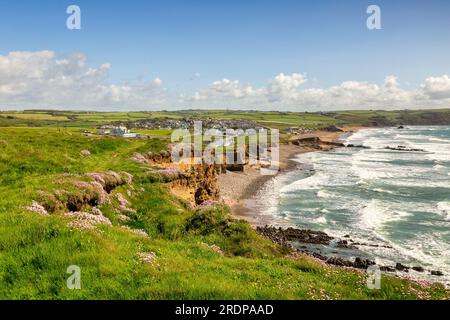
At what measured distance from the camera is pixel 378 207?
51875 mm

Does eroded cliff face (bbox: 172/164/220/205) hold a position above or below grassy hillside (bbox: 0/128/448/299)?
below

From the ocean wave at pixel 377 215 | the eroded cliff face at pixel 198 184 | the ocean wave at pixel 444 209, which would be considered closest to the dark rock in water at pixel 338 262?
the ocean wave at pixel 377 215

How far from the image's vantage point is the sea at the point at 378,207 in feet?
117

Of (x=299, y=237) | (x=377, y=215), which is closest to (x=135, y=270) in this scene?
(x=299, y=237)

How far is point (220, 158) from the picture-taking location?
81.7m

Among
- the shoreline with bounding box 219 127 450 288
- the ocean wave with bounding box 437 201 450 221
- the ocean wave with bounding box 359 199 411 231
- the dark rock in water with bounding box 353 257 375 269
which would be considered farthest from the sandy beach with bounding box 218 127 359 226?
the ocean wave with bounding box 437 201 450 221

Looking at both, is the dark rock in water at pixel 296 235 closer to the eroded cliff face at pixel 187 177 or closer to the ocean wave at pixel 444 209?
the eroded cliff face at pixel 187 177

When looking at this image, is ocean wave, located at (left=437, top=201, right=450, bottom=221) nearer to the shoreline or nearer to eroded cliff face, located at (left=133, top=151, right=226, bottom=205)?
the shoreline

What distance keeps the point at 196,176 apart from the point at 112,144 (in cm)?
1074

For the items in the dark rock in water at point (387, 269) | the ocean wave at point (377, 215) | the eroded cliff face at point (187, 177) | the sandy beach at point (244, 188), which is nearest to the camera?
the dark rock in water at point (387, 269)

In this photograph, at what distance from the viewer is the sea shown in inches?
1400

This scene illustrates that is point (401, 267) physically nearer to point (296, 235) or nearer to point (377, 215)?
point (296, 235)
